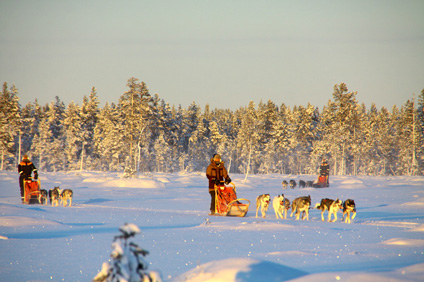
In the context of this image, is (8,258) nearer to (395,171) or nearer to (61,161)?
(61,161)

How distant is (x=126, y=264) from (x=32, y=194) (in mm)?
15350

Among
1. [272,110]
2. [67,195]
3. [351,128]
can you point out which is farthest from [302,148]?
[67,195]

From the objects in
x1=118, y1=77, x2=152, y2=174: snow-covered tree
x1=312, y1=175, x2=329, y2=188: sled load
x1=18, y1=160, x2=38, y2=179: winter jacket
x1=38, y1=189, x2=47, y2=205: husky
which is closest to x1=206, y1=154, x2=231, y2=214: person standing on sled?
x1=38, y1=189, x2=47, y2=205: husky

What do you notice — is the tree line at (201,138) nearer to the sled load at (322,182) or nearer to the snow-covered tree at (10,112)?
the snow-covered tree at (10,112)

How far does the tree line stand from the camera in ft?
207

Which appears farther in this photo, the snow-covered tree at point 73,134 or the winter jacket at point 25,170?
the snow-covered tree at point 73,134

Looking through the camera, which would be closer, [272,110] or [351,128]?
[351,128]

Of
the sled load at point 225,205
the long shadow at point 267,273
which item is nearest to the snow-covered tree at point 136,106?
the sled load at point 225,205

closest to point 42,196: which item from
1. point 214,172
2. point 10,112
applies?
point 214,172

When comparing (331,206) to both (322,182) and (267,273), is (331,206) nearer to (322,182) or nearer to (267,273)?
(267,273)

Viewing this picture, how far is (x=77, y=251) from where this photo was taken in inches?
263

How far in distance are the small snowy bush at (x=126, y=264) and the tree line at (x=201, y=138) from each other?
49.8 metres

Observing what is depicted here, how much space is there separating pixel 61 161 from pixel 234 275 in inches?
3053

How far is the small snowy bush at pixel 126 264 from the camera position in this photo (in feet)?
9.29
